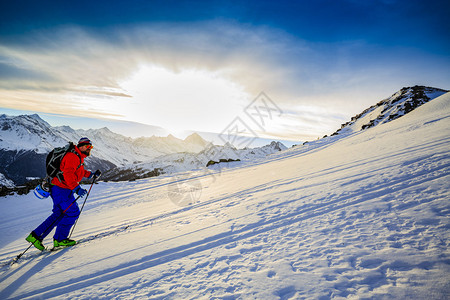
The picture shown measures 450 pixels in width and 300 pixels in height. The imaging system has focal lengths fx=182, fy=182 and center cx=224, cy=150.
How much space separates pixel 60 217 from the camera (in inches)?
214

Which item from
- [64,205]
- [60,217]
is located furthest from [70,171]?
[60,217]

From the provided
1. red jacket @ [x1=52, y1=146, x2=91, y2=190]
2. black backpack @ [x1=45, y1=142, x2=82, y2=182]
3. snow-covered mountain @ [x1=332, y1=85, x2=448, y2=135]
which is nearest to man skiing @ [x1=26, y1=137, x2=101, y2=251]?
red jacket @ [x1=52, y1=146, x2=91, y2=190]

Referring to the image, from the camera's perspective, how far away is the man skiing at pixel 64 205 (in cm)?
526

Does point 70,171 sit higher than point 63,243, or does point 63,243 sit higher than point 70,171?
point 70,171

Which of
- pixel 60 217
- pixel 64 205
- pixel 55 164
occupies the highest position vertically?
pixel 55 164

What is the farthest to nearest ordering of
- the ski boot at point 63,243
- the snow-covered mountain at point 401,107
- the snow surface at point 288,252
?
the snow-covered mountain at point 401,107, the ski boot at point 63,243, the snow surface at point 288,252

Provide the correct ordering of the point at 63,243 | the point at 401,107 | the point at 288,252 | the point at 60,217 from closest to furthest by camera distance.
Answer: the point at 288,252 → the point at 63,243 → the point at 60,217 → the point at 401,107

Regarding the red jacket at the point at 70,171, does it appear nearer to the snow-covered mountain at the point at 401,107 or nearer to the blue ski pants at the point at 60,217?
the blue ski pants at the point at 60,217

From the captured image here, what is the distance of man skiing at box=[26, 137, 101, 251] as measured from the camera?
5.26 meters

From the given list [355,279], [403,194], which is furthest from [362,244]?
[403,194]

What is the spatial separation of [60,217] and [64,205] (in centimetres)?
36

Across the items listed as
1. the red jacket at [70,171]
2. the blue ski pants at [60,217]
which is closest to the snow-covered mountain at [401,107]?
the red jacket at [70,171]

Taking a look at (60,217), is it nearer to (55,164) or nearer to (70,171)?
(70,171)

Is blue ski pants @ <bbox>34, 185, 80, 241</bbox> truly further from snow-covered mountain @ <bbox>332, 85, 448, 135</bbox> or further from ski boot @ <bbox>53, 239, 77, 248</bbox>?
snow-covered mountain @ <bbox>332, 85, 448, 135</bbox>
